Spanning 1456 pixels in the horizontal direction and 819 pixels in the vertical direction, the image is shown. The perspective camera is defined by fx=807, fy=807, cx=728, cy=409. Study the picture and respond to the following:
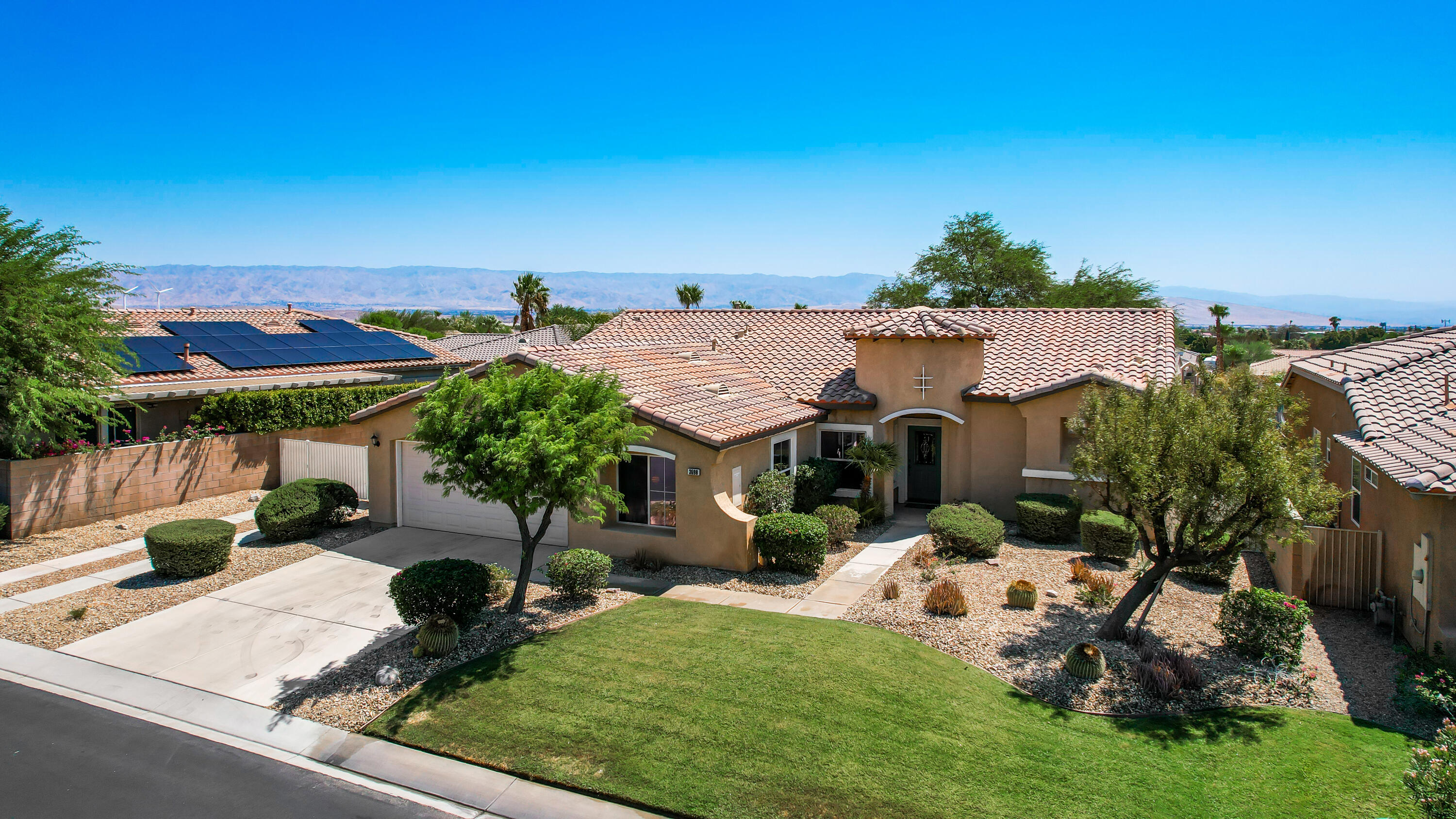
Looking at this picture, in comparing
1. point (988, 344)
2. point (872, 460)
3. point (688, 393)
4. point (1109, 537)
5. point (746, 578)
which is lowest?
point (746, 578)

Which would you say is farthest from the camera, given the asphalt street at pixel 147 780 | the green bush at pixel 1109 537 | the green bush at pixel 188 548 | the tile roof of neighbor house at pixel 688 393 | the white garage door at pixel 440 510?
the white garage door at pixel 440 510

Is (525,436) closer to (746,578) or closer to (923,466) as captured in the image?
(746,578)

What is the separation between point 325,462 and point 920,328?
16209mm

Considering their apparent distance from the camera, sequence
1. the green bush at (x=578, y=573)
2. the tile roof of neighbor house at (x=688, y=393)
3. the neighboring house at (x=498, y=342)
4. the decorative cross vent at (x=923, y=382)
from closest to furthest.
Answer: the green bush at (x=578, y=573) < the tile roof of neighbor house at (x=688, y=393) < the decorative cross vent at (x=923, y=382) < the neighboring house at (x=498, y=342)

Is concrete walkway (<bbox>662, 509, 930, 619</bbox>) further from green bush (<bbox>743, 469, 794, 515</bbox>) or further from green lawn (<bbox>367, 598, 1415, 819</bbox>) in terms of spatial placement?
green bush (<bbox>743, 469, 794, 515</bbox>)

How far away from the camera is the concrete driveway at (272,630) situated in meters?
11.1

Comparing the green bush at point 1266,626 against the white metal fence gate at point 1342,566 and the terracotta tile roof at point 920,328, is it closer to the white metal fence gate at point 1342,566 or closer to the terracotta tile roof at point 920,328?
the white metal fence gate at point 1342,566

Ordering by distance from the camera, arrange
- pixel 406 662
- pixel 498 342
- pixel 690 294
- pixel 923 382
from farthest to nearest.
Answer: pixel 690 294 < pixel 498 342 < pixel 923 382 < pixel 406 662

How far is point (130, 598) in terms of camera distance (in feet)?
46.0

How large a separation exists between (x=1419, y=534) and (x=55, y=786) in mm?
16814

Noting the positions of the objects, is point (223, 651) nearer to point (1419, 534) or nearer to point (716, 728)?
point (716, 728)

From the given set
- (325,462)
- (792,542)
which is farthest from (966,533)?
(325,462)

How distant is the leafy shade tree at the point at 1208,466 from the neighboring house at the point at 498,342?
37.8 meters

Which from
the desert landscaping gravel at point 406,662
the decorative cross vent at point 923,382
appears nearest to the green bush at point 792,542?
the desert landscaping gravel at point 406,662
